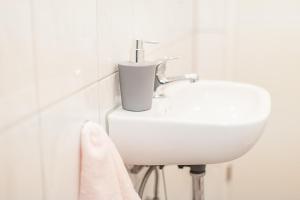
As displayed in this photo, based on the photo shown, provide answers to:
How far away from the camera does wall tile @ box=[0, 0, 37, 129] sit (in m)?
0.63

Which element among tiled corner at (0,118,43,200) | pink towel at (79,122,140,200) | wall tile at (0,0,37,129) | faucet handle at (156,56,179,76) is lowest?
pink towel at (79,122,140,200)

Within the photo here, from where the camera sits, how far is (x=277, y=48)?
7.27ft

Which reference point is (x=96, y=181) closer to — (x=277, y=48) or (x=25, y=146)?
(x=25, y=146)

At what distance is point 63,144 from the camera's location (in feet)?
2.73

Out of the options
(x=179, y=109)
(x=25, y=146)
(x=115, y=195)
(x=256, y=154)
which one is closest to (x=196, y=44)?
(x=256, y=154)

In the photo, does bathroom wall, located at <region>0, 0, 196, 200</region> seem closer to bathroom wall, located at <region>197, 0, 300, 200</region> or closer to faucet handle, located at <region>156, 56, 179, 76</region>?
faucet handle, located at <region>156, 56, 179, 76</region>

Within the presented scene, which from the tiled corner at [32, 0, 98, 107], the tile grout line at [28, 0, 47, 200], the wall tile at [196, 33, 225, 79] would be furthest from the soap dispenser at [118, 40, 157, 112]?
the wall tile at [196, 33, 225, 79]

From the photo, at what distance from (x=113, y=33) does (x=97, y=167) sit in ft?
1.24

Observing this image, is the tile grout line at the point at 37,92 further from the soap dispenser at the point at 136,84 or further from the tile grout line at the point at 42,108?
the soap dispenser at the point at 136,84

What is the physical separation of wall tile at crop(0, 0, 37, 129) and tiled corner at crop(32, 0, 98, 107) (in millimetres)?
29

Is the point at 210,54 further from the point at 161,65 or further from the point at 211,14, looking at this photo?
the point at 161,65

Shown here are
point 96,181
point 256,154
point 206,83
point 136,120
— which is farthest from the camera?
point 256,154

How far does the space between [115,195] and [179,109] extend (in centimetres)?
49

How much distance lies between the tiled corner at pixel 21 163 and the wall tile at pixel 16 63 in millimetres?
26
